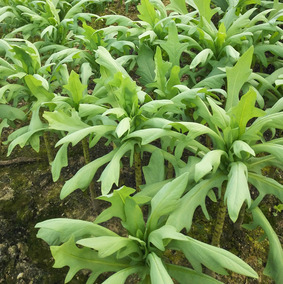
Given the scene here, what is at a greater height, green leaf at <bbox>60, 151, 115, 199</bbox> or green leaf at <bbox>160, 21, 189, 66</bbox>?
green leaf at <bbox>160, 21, 189, 66</bbox>

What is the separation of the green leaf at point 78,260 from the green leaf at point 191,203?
1.10ft

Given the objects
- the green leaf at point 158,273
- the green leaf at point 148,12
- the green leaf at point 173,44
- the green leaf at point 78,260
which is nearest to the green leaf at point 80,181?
the green leaf at point 78,260

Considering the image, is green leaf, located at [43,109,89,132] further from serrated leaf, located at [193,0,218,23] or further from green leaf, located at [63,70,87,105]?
serrated leaf, located at [193,0,218,23]

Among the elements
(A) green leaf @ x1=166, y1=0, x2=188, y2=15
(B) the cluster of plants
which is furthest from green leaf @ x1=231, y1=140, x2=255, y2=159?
(A) green leaf @ x1=166, y1=0, x2=188, y2=15

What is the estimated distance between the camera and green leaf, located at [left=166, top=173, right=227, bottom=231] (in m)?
1.49

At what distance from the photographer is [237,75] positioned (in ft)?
5.60

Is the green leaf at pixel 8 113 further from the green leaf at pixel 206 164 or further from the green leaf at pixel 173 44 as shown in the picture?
the green leaf at pixel 206 164

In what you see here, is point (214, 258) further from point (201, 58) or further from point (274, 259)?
point (201, 58)

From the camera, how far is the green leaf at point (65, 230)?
1.38 metres

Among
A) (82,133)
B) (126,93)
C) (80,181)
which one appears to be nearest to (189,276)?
(80,181)

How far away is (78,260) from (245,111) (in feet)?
3.41

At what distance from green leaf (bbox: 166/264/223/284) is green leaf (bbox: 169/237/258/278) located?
0.05 meters

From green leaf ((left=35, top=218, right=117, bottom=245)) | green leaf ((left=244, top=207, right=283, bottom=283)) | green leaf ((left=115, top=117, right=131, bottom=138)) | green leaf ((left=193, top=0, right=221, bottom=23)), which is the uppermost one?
green leaf ((left=193, top=0, right=221, bottom=23))

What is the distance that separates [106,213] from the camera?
4.78ft
